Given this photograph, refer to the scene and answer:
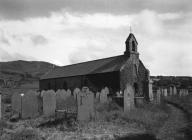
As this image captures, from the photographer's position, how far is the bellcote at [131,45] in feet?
109

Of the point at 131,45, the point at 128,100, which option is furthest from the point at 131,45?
the point at 128,100

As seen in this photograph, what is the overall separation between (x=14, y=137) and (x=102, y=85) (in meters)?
24.9

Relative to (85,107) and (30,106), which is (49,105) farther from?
(85,107)

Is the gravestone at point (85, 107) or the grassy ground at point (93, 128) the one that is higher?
the gravestone at point (85, 107)

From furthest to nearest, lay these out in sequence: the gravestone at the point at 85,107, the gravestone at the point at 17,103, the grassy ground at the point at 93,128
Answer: the gravestone at the point at 17,103 < the gravestone at the point at 85,107 < the grassy ground at the point at 93,128

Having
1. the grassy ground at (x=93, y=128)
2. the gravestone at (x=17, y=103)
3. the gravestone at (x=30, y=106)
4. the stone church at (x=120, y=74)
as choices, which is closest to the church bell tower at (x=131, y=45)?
the stone church at (x=120, y=74)

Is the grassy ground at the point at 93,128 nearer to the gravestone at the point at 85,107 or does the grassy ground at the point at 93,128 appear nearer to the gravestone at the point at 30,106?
the gravestone at the point at 85,107

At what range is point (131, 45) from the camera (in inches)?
1319

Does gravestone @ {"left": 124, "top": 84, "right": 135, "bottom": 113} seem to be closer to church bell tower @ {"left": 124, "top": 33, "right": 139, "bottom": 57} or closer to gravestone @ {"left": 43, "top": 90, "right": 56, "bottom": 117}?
gravestone @ {"left": 43, "top": 90, "right": 56, "bottom": 117}

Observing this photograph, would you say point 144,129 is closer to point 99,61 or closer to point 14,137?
point 14,137

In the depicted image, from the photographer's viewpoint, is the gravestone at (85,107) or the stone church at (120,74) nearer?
the gravestone at (85,107)

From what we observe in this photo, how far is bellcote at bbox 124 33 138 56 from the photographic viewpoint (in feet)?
109

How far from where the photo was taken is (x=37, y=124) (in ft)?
40.1

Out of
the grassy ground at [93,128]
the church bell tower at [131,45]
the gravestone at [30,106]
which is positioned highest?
the church bell tower at [131,45]
